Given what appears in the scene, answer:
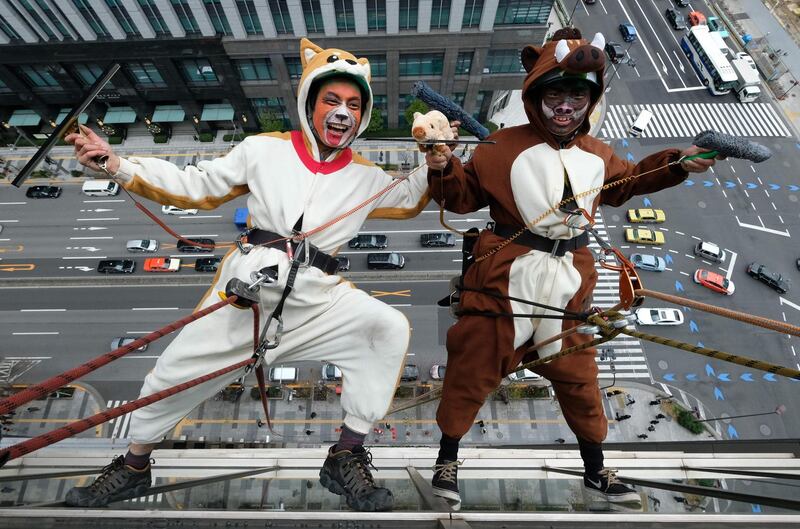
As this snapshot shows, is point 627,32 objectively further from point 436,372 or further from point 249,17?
point 436,372

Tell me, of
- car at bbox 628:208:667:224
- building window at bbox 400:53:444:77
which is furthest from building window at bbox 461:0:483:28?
car at bbox 628:208:667:224

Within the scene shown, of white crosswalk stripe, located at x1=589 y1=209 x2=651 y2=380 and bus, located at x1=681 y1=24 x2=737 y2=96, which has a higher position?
bus, located at x1=681 y1=24 x2=737 y2=96

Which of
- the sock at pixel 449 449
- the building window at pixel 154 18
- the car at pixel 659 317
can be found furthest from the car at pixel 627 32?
the sock at pixel 449 449

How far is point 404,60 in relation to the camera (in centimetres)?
2783

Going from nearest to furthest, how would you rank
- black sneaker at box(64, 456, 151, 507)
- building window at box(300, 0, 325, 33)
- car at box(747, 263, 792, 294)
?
black sneaker at box(64, 456, 151, 507), building window at box(300, 0, 325, 33), car at box(747, 263, 792, 294)

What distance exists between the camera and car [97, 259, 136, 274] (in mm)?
27312

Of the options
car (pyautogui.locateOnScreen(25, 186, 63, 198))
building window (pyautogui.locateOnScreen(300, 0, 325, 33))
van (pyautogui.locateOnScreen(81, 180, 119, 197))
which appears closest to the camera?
building window (pyautogui.locateOnScreen(300, 0, 325, 33))

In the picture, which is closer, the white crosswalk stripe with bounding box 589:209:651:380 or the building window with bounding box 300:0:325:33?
the building window with bounding box 300:0:325:33

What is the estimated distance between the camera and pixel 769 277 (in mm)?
27453

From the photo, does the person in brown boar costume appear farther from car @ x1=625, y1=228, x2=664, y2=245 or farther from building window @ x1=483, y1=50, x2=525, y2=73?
car @ x1=625, y1=228, x2=664, y2=245

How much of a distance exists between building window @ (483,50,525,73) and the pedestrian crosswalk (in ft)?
31.1

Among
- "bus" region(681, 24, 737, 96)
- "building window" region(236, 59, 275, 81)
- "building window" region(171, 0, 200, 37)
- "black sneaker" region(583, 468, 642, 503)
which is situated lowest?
"black sneaker" region(583, 468, 642, 503)

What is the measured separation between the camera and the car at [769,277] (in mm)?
27422

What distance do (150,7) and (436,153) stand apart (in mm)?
26419
